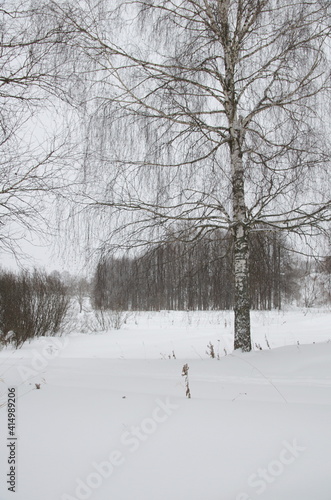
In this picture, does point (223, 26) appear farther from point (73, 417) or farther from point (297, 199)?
point (73, 417)

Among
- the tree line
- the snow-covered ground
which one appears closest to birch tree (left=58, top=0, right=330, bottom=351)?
the tree line

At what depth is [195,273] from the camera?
408cm

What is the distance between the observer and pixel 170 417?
1.80 metres

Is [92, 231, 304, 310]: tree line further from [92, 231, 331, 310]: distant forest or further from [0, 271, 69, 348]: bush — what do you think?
[0, 271, 69, 348]: bush

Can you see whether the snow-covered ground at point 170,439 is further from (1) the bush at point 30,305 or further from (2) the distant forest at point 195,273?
(1) the bush at point 30,305

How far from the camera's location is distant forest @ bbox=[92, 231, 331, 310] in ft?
12.6

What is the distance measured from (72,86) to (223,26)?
184cm

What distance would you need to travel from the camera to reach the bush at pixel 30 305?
28.2ft

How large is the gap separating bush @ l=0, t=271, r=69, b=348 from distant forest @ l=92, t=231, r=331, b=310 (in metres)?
5.58

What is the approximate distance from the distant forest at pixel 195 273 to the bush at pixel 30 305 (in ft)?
18.3

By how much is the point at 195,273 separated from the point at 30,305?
7.03 m

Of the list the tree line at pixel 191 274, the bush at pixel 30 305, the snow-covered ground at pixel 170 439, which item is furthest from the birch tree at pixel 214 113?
the bush at pixel 30 305

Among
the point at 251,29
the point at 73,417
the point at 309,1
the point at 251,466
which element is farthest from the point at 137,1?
the point at 251,466

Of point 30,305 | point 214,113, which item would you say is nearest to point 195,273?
point 214,113
